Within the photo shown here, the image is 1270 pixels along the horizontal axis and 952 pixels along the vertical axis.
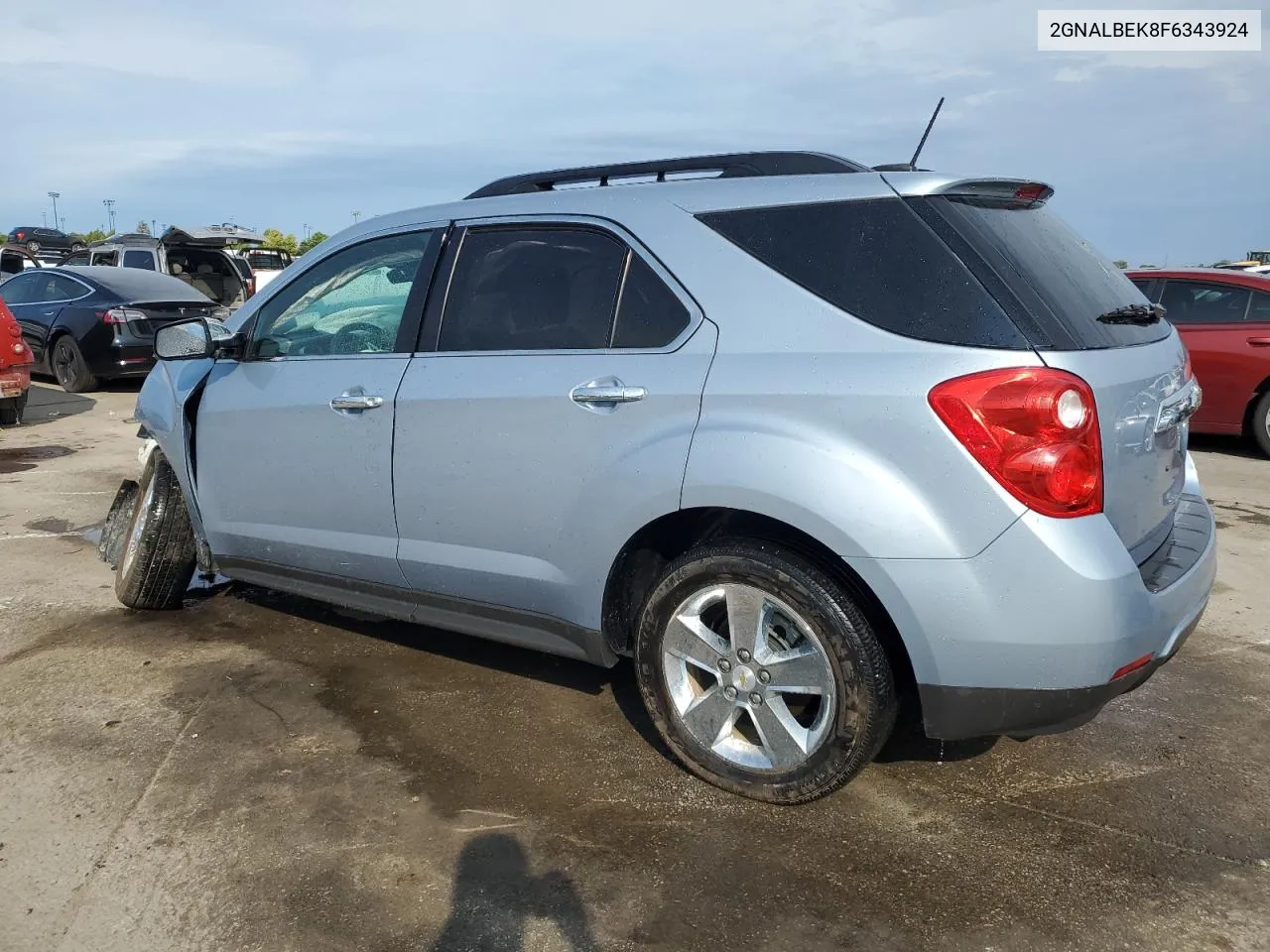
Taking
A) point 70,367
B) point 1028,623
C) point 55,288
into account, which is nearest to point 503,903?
point 1028,623

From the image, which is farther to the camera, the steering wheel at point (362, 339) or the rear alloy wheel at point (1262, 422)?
the rear alloy wheel at point (1262, 422)

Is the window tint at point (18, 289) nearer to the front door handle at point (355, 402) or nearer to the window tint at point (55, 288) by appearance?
the window tint at point (55, 288)

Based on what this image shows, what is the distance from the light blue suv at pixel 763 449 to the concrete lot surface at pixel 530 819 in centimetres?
32

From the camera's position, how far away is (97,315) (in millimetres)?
11766

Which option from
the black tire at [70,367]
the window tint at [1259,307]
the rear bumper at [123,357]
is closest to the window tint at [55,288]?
the black tire at [70,367]

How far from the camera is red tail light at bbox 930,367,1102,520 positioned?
8.30ft

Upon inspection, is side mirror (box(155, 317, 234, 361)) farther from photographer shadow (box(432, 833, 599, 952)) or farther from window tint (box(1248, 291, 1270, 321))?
window tint (box(1248, 291, 1270, 321))

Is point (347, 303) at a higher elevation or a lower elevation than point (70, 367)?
higher

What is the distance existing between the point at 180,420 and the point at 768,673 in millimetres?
2769

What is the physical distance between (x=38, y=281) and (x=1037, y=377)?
13.3 metres

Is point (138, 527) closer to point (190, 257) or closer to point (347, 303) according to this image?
point (347, 303)

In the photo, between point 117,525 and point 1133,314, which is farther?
point 117,525

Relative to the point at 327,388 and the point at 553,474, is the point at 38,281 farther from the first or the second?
the point at 553,474

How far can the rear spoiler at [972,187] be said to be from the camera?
286cm
